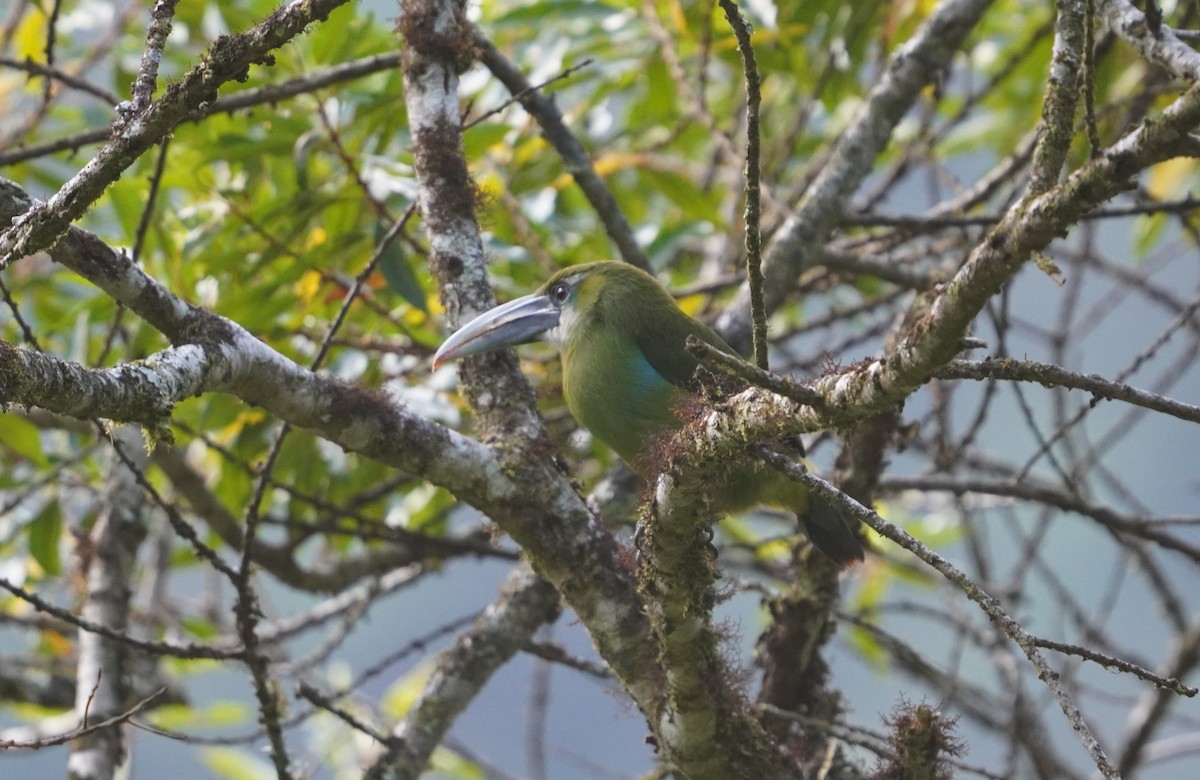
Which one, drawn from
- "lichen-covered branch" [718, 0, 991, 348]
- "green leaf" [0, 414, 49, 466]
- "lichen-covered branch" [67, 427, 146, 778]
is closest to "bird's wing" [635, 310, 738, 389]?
"lichen-covered branch" [718, 0, 991, 348]

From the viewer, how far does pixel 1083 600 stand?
11.5 metres

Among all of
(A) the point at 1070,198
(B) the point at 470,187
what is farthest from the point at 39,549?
(A) the point at 1070,198

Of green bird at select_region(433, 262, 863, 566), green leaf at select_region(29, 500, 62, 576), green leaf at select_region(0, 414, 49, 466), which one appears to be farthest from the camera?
green leaf at select_region(29, 500, 62, 576)

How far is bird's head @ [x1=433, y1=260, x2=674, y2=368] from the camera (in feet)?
11.5

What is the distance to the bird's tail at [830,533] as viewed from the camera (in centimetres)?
337

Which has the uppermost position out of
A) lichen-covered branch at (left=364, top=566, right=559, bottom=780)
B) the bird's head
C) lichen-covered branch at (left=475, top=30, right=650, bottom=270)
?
lichen-covered branch at (left=475, top=30, right=650, bottom=270)

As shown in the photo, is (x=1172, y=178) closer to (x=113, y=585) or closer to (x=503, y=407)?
(x=503, y=407)

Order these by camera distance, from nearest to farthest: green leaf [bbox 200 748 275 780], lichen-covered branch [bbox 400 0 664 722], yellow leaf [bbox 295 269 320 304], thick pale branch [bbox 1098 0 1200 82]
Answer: thick pale branch [bbox 1098 0 1200 82], lichen-covered branch [bbox 400 0 664 722], yellow leaf [bbox 295 269 320 304], green leaf [bbox 200 748 275 780]

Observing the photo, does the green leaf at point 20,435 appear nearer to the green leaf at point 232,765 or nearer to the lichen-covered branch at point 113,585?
the lichen-covered branch at point 113,585

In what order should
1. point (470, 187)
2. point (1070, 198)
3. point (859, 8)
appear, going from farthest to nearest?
1. point (859, 8)
2. point (470, 187)
3. point (1070, 198)

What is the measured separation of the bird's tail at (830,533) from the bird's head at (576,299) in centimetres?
78

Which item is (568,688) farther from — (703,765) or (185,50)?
(703,765)

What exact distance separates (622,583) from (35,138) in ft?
9.74

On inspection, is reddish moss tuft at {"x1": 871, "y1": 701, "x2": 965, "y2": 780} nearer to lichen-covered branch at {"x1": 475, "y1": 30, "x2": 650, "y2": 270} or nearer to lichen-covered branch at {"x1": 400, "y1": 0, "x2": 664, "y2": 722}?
lichen-covered branch at {"x1": 400, "y1": 0, "x2": 664, "y2": 722}
